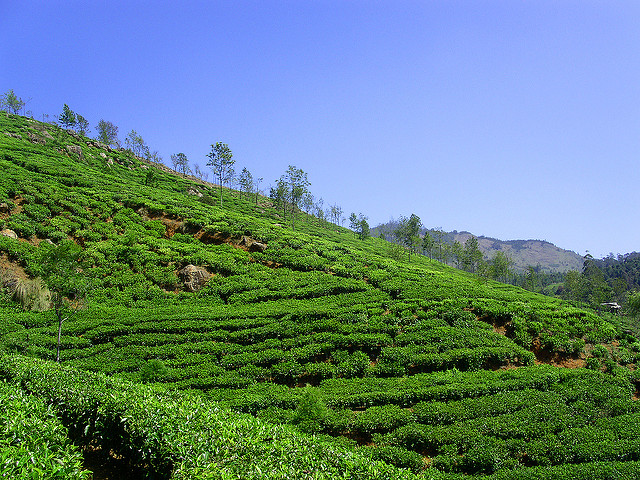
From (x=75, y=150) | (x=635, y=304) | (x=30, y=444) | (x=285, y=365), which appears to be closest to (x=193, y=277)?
(x=285, y=365)

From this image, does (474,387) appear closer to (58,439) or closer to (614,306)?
(58,439)

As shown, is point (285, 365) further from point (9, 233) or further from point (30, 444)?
point (9, 233)

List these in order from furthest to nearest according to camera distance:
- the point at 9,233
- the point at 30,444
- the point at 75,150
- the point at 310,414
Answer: the point at 75,150
the point at 9,233
the point at 310,414
the point at 30,444

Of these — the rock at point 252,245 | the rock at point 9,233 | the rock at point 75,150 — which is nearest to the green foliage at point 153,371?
the rock at point 252,245

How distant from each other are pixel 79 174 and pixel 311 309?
3740 centimetres

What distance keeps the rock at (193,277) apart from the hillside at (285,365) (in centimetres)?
11

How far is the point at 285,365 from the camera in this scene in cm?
1656

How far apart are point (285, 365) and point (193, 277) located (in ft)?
40.2

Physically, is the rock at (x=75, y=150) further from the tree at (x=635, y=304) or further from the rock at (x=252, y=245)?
the tree at (x=635, y=304)

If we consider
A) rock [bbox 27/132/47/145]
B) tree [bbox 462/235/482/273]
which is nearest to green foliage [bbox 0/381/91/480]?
rock [bbox 27/132/47/145]

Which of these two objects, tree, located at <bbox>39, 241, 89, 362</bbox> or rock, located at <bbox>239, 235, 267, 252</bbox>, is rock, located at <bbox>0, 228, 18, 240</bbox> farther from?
rock, located at <bbox>239, 235, 267, 252</bbox>

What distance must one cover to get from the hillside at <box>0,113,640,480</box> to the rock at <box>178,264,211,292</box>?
0.11 meters

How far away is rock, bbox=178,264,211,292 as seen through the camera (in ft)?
81.6

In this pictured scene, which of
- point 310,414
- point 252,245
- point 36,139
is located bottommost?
point 310,414
